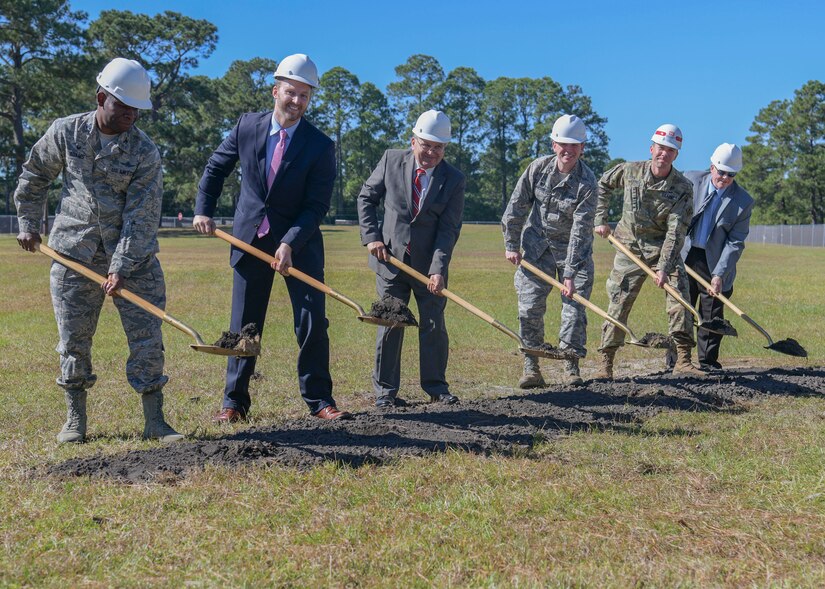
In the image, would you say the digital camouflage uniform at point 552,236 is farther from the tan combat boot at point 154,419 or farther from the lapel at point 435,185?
the tan combat boot at point 154,419

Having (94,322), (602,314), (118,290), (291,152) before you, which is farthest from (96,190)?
(602,314)

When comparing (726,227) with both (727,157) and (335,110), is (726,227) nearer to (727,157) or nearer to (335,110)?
(727,157)

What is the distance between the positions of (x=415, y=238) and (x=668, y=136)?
291 centimetres

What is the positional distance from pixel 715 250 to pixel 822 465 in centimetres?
476

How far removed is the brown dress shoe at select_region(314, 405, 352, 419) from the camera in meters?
6.93

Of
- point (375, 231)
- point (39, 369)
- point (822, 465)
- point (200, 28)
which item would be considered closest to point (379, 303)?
point (375, 231)

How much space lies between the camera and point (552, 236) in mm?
9062

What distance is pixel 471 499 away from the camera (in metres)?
4.77

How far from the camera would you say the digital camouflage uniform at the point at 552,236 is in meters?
8.80

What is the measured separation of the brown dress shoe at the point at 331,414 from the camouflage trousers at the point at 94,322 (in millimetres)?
1259

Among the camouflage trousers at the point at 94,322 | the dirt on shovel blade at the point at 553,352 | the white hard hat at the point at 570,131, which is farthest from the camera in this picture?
the white hard hat at the point at 570,131

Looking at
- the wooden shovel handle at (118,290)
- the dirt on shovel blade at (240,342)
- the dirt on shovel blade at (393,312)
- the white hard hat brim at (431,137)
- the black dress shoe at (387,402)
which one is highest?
the white hard hat brim at (431,137)

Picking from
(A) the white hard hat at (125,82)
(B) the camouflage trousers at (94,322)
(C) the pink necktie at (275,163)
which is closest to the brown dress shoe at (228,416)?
(B) the camouflage trousers at (94,322)

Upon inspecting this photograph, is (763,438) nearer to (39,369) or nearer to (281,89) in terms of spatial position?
(281,89)
